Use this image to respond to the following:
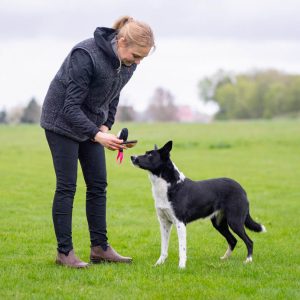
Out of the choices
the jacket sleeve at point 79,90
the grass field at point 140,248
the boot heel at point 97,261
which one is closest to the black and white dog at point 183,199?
the grass field at point 140,248

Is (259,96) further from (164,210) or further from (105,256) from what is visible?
(105,256)

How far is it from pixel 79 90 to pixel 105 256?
2100 mm

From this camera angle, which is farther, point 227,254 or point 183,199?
point 227,254

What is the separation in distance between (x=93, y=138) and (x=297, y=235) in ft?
14.5

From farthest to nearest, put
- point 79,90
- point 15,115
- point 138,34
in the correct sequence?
point 15,115
point 79,90
point 138,34

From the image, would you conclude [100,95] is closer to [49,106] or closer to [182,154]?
[49,106]

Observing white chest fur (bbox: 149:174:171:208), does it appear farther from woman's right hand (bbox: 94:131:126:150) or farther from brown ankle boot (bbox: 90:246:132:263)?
woman's right hand (bbox: 94:131:126:150)

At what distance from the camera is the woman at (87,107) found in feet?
21.6

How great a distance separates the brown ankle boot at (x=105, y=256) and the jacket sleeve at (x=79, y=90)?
1.59m

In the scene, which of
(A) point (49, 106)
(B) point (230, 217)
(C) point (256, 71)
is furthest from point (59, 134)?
(C) point (256, 71)

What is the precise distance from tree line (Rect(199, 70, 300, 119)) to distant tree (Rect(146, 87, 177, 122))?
34.2 ft

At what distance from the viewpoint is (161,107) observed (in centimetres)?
10850

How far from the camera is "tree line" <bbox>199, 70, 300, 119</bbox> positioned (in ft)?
349

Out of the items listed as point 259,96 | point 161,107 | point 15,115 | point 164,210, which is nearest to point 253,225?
point 164,210
